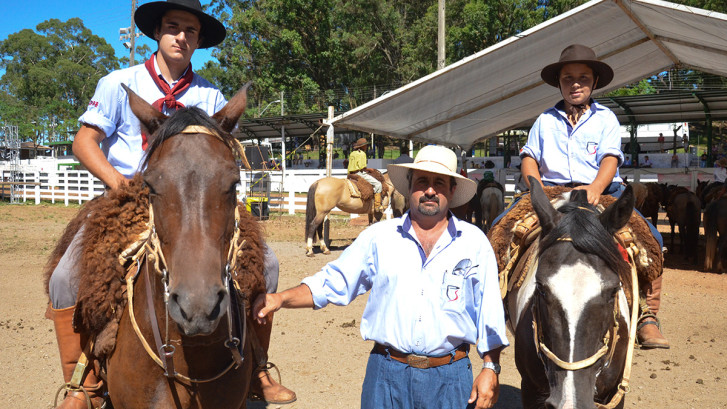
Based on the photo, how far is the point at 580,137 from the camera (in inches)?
158

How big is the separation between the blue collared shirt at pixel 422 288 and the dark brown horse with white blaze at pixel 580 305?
10.7 inches

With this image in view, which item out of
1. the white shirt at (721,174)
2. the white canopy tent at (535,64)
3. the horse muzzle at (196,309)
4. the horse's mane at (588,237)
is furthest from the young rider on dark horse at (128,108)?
the white shirt at (721,174)

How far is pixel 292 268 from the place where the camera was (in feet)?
35.8

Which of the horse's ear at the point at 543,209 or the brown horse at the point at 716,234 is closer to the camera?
the horse's ear at the point at 543,209

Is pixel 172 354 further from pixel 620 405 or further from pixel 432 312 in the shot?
pixel 620 405

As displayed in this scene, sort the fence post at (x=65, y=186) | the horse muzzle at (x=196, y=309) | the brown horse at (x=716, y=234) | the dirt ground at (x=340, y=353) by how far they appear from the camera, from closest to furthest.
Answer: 1. the horse muzzle at (x=196, y=309)
2. the dirt ground at (x=340, y=353)
3. the brown horse at (x=716, y=234)
4. the fence post at (x=65, y=186)

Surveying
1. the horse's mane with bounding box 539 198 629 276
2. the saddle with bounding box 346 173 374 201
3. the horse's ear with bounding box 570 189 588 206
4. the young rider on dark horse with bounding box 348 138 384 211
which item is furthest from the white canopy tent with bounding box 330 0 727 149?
the horse's mane with bounding box 539 198 629 276

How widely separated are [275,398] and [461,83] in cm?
817

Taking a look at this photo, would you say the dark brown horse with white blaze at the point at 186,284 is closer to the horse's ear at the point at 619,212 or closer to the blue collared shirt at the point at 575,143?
the horse's ear at the point at 619,212

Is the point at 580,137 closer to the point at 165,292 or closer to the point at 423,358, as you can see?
the point at 423,358

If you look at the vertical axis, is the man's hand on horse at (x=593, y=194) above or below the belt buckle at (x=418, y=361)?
above

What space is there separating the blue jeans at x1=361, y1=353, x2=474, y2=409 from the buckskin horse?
0.71m

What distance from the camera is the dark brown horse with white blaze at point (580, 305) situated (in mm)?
2523

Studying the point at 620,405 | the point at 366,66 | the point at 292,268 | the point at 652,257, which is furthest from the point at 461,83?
the point at 366,66
